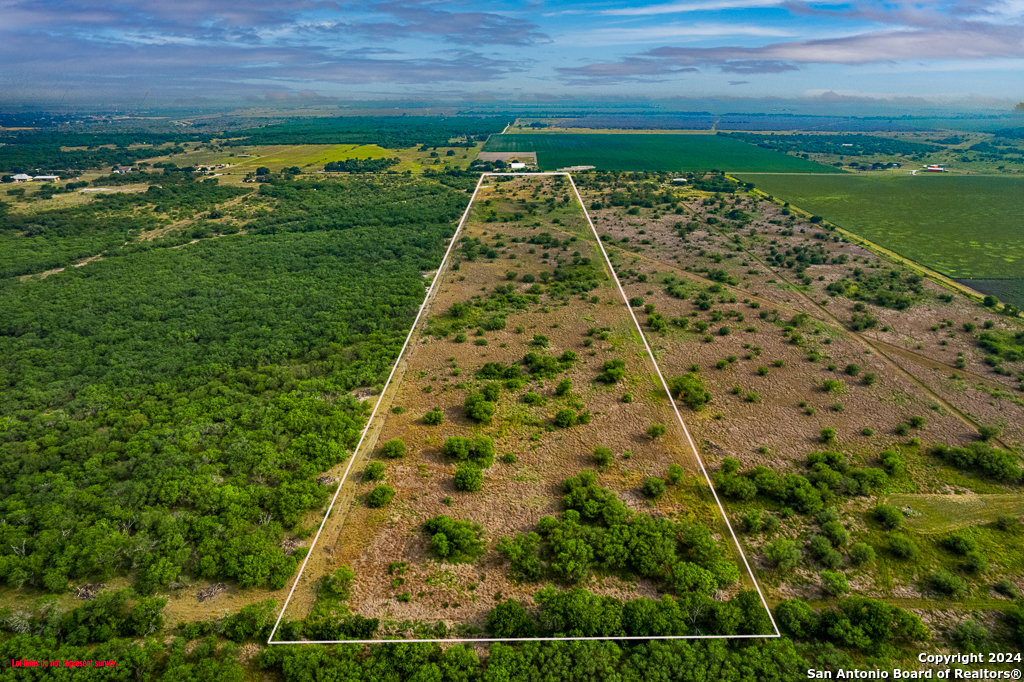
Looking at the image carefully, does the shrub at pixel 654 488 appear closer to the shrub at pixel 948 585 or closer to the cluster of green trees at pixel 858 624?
the cluster of green trees at pixel 858 624

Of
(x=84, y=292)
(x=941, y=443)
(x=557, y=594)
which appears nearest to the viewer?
(x=557, y=594)

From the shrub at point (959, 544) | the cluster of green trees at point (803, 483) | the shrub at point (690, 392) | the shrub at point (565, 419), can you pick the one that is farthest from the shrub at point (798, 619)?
the shrub at point (690, 392)

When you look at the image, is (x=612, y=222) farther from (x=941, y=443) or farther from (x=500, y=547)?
(x=500, y=547)

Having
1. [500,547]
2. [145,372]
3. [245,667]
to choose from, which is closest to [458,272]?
[145,372]

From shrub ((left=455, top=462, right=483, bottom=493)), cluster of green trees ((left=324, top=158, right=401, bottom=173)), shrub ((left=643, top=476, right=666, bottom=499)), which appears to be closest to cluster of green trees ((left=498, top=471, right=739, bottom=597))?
shrub ((left=643, top=476, right=666, bottom=499))

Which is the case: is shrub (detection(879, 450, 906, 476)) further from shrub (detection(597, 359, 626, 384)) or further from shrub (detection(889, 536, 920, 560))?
shrub (detection(597, 359, 626, 384))
